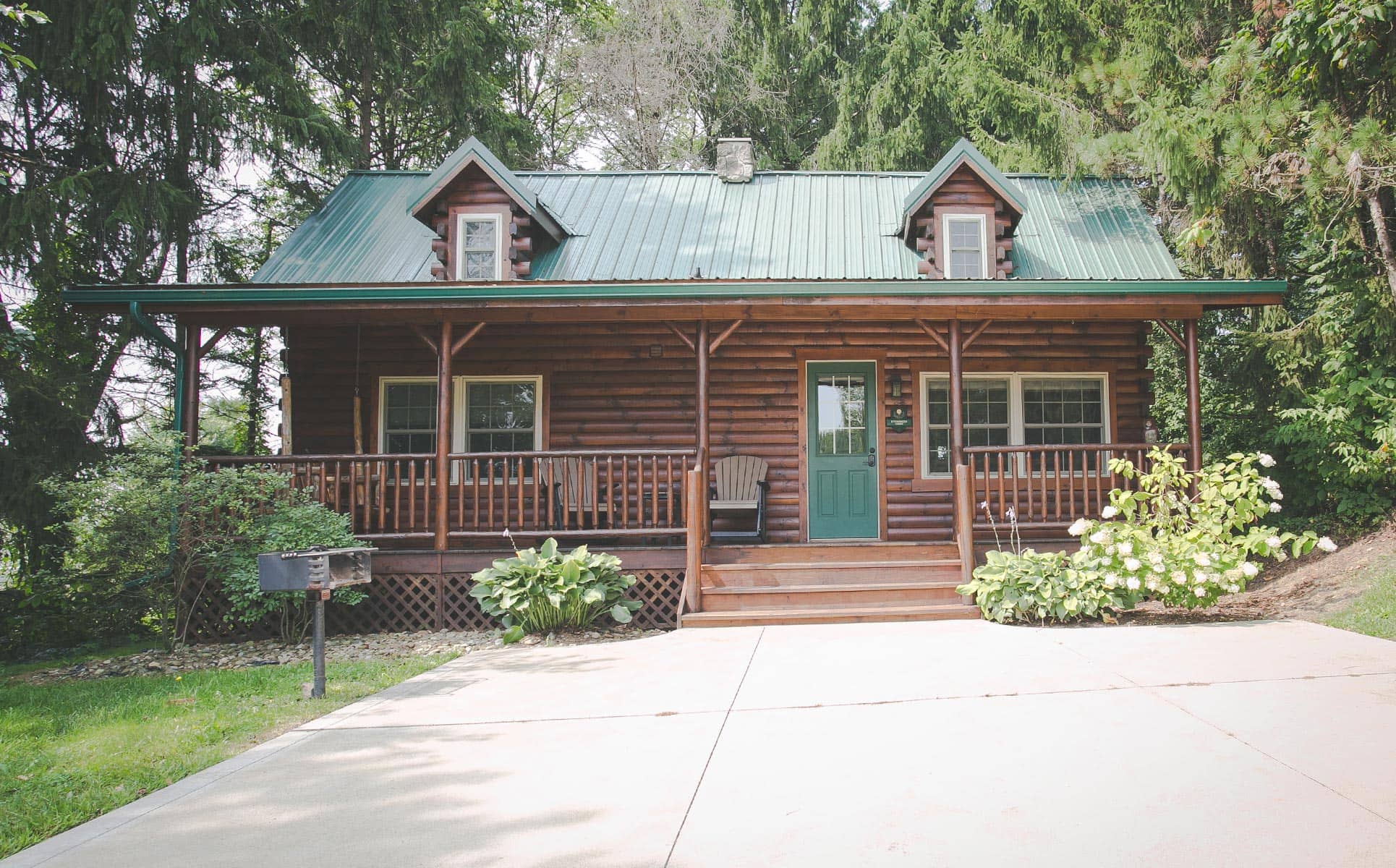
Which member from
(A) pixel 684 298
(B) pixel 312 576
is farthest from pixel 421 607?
(A) pixel 684 298

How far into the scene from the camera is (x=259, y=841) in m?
3.09

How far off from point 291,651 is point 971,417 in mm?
7872

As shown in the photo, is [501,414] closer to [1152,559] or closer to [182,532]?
[182,532]

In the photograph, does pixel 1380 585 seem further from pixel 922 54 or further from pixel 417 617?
pixel 922 54

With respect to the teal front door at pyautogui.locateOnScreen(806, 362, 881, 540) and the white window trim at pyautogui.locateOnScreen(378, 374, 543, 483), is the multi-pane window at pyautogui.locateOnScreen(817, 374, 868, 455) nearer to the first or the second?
the teal front door at pyautogui.locateOnScreen(806, 362, 881, 540)

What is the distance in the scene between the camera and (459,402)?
1026cm

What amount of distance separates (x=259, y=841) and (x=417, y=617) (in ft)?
17.3

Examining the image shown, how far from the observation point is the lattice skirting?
26.7 feet

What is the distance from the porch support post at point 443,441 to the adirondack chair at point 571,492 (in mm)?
1034

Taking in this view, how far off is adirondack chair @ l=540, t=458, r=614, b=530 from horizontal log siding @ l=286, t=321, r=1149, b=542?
2.44 ft

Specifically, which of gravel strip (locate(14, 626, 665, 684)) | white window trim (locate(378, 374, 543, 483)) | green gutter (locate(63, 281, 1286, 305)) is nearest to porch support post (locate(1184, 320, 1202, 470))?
green gutter (locate(63, 281, 1286, 305))

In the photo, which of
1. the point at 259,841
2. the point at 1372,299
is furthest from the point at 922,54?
the point at 259,841

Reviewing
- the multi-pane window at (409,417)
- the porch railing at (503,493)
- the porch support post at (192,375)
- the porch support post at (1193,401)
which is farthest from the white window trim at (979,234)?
the porch support post at (192,375)

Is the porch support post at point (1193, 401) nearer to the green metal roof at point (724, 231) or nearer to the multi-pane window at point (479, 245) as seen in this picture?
the green metal roof at point (724, 231)
